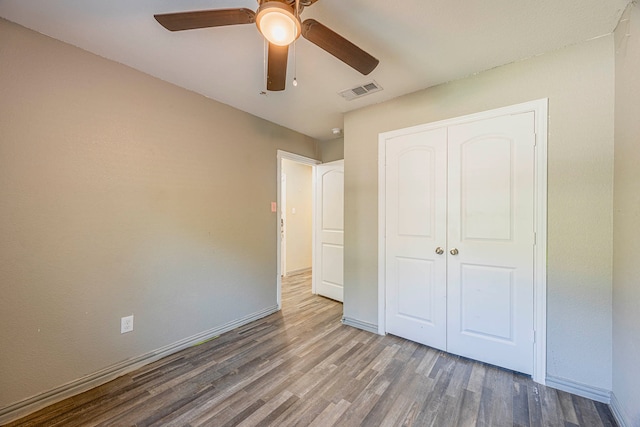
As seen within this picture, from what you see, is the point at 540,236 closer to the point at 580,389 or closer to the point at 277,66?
the point at 580,389

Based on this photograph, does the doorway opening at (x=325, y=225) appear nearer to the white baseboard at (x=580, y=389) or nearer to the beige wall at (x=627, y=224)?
the white baseboard at (x=580, y=389)

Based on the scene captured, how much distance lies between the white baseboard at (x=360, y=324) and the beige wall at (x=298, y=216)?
2430 mm

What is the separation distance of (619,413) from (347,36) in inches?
113

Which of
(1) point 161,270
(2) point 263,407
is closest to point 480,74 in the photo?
(2) point 263,407

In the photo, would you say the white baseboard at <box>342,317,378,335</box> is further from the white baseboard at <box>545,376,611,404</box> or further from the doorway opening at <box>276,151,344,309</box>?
the white baseboard at <box>545,376,611,404</box>

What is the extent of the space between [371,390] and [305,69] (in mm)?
2510

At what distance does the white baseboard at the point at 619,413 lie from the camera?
57.4 inches

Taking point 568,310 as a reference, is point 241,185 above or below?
above

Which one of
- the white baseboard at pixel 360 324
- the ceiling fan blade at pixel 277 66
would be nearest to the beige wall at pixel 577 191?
the white baseboard at pixel 360 324

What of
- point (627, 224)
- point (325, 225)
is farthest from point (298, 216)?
point (627, 224)

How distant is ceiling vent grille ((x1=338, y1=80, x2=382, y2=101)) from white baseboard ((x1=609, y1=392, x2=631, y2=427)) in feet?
9.07

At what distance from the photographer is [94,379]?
1.90 metres

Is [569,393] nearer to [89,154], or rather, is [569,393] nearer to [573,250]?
[573,250]

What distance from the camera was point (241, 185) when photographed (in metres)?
2.93
